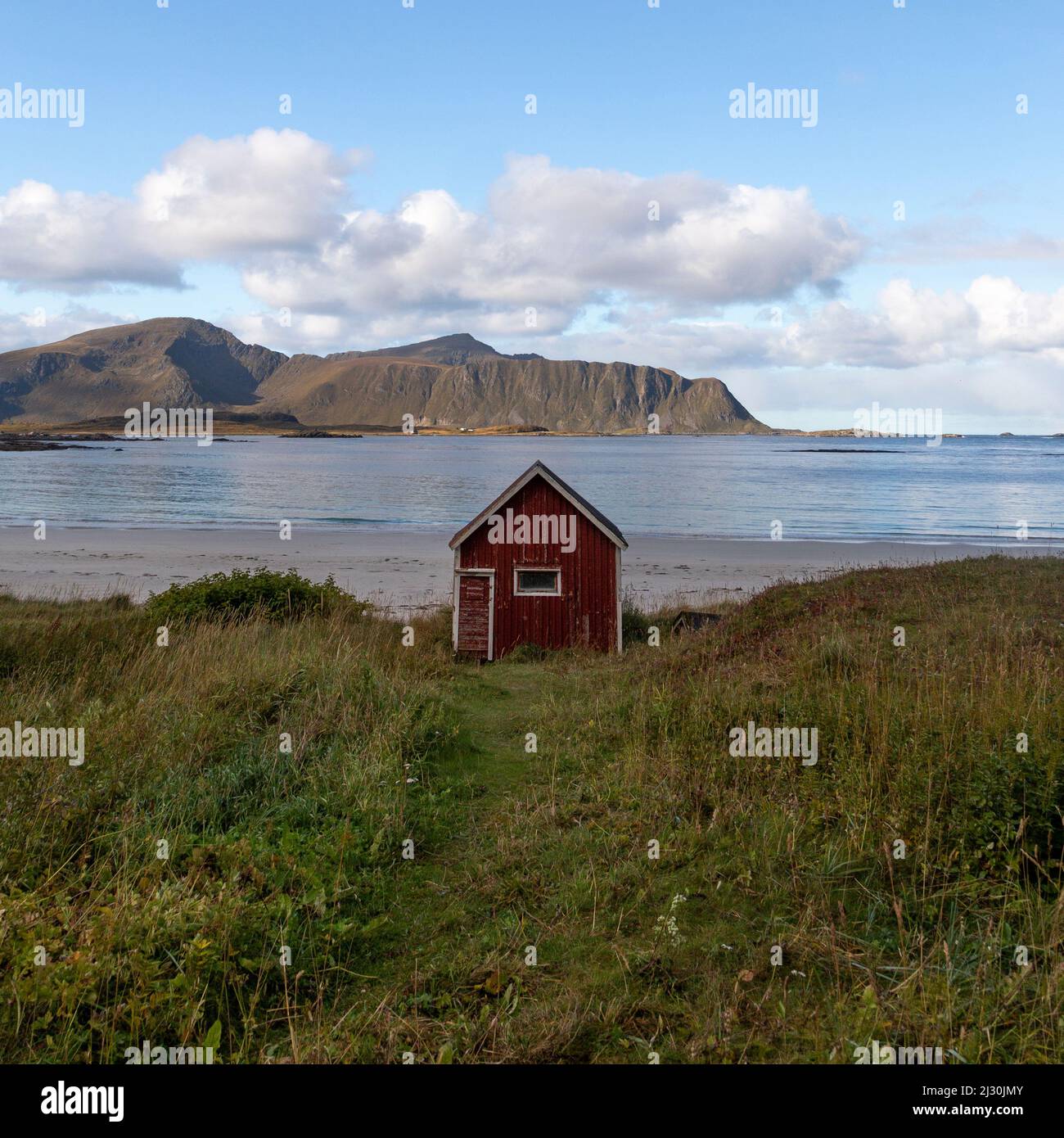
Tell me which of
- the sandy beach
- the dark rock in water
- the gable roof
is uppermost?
the gable roof

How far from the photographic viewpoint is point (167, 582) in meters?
30.8

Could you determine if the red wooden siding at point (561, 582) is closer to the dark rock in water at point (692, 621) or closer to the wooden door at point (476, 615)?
the wooden door at point (476, 615)

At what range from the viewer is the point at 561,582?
18.5 metres

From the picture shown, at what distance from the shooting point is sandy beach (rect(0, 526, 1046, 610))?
30375mm

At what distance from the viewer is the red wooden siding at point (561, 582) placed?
1831 centimetres

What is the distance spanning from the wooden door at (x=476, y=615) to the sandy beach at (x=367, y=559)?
6.79 metres

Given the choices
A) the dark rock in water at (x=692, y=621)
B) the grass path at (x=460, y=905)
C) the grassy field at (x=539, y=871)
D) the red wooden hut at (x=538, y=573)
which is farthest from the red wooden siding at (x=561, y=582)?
the grass path at (x=460, y=905)

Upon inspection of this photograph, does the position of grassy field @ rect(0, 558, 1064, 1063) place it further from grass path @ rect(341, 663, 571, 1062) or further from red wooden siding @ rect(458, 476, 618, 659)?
red wooden siding @ rect(458, 476, 618, 659)

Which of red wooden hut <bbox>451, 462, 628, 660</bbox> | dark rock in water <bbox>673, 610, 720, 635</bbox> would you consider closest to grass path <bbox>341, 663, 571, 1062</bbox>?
red wooden hut <bbox>451, 462, 628, 660</bbox>

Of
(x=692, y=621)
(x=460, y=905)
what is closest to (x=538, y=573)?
(x=692, y=621)

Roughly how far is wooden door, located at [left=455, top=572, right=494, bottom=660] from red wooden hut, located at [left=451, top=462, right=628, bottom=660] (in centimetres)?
2

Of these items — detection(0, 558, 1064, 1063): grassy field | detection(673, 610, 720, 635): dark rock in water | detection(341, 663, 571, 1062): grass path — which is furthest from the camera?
detection(673, 610, 720, 635): dark rock in water

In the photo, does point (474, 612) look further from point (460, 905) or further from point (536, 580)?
point (460, 905)
